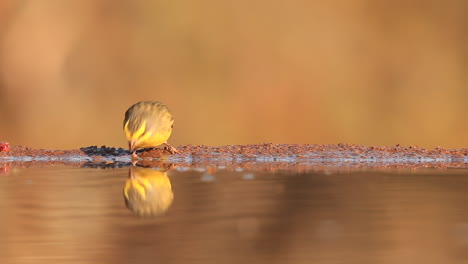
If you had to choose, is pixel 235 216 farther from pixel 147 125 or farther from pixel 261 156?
pixel 261 156

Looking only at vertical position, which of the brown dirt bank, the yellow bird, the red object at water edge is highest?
the yellow bird

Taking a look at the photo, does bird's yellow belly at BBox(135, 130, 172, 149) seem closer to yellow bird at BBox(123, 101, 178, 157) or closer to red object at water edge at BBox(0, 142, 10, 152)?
yellow bird at BBox(123, 101, 178, 157)

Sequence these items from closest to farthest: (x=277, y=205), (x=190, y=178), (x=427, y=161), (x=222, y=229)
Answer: (x=222, y=229) < (x=277, y=205) < (x=190, y=178) < (x=427, y=161)

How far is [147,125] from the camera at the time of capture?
10.4 meters

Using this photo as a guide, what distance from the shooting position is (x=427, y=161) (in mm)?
10336

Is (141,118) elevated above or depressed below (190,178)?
above

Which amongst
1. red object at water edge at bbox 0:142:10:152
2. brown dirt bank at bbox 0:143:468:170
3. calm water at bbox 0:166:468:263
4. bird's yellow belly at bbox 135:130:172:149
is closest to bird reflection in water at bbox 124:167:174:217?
calm water at bbox 0:166:468:263

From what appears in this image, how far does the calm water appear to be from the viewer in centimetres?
466

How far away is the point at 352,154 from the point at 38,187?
4.03 metres

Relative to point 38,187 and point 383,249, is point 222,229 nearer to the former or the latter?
point 383,249

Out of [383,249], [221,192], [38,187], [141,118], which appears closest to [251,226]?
[383,249]

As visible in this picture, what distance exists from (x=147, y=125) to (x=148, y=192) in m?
2.99

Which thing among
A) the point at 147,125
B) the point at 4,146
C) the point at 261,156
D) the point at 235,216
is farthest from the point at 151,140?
the point at 235,216

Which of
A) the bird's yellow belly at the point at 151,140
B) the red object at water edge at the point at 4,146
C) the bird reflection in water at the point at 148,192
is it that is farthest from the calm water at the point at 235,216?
the red object at water edge at the point at 4,146
